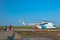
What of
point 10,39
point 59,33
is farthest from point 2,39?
point 59,33

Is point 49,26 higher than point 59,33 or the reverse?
higher

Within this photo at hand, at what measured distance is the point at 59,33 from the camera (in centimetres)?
4525

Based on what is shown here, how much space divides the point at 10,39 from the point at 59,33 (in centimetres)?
2865

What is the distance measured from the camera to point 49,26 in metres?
86.2

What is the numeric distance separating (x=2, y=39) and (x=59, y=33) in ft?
80.0

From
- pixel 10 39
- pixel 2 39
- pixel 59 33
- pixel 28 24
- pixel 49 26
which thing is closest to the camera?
pixel 10 39

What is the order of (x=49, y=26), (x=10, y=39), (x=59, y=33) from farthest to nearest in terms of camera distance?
(x=49, y=26)
(x=59, y=33)
(x=10, y=39)

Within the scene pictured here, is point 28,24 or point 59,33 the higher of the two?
point 28,24

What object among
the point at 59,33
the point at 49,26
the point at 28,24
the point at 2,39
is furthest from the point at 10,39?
the point at 28,24

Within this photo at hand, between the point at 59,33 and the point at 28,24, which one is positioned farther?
the point at 28,24

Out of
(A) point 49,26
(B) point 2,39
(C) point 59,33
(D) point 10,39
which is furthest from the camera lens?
(A) point 49,26

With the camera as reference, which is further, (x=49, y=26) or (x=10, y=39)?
(x=49, y=26)

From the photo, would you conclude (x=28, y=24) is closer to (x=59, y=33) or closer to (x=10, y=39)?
(x=59, y=33)

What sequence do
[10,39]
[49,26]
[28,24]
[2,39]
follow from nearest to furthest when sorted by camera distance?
1. [10,39]
2. [2,39]
3. [49,26]
4. [28,24]
